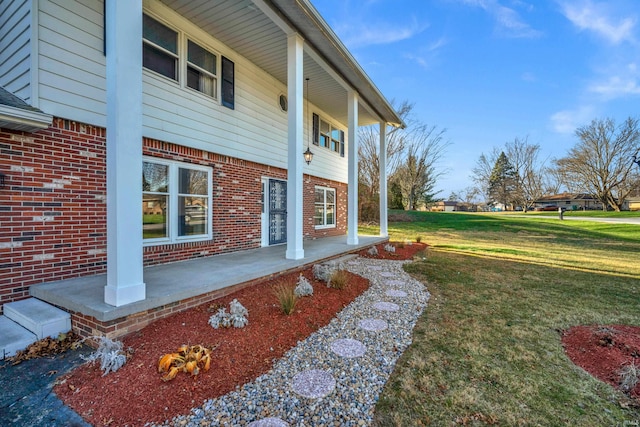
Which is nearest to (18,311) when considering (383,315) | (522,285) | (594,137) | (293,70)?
(383,315)

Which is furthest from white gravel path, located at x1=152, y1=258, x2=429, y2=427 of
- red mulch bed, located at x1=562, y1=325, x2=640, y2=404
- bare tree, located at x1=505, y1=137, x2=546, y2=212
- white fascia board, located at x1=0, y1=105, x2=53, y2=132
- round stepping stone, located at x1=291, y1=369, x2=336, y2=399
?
bare tree, located at x1=505, y1=137, x2=546, y2=212

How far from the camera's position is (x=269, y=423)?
1.90m

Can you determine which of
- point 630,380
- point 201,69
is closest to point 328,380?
point 630,380

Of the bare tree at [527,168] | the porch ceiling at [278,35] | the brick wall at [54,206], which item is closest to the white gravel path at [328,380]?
the brick wall at [54,206]

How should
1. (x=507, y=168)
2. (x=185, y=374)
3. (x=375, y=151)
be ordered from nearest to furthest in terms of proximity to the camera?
(x=185, y=374) < (x=375, y=151) < (x=507, y=168)

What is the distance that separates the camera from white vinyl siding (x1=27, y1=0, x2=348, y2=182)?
3.81 m

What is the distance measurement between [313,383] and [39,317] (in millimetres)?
3040

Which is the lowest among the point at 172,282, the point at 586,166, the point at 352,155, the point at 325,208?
the point at 172,282

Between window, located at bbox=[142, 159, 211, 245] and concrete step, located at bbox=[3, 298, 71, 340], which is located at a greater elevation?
window, located at bbox=[142, 159, 211, 245]

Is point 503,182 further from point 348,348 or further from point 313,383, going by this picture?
point 313,383

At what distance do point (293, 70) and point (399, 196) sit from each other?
21.4 metres

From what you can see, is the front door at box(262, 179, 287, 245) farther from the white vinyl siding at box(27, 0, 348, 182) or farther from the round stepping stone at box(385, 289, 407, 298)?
the round stepping stone at box(385, 289, 407, 298)

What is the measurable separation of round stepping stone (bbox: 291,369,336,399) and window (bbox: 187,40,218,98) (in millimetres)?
5549

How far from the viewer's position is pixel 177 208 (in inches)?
211
